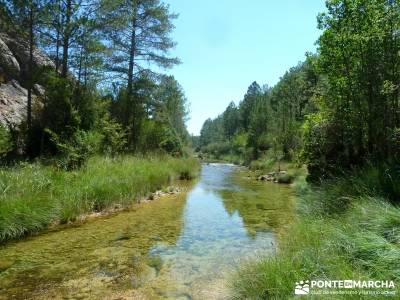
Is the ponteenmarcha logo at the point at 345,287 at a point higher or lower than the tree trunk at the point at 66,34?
lower

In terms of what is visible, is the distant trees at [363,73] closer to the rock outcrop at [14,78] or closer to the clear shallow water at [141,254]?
the clear shallow water at [141,254]

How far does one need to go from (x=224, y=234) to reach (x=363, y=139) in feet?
19.3

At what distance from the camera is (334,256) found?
4.96 m

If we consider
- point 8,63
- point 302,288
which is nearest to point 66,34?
point 8,63

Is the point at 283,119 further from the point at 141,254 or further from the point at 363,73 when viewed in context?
the point at 141,254

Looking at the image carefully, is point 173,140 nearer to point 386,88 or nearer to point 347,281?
point 386,88

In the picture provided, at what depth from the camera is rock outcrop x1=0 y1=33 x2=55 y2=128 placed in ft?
58.4

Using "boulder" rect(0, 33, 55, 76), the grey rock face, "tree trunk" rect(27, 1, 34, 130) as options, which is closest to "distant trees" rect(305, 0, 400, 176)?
"tree trunk" rect(27, 1, 34, 130)

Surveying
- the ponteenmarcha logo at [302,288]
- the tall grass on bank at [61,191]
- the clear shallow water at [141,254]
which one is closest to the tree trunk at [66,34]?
the tall grass on bank at [61,191]

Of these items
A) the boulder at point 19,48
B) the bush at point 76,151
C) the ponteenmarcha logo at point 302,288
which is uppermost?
the boulder at point 19,48

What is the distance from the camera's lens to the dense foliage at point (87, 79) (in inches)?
669

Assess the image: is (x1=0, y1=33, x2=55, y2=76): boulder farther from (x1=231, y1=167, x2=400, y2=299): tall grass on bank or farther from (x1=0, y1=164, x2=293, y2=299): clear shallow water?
(x1=231, y1=167, x2=400, y2=299): tall grass on bank

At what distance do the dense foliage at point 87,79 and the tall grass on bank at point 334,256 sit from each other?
992 cm

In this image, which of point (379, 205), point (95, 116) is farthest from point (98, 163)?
point (379, 205)
